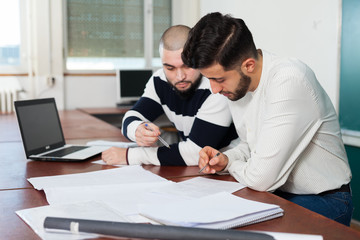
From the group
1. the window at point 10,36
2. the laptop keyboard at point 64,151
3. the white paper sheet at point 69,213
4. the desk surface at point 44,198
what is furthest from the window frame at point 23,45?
the white paper sheet at point 69,213

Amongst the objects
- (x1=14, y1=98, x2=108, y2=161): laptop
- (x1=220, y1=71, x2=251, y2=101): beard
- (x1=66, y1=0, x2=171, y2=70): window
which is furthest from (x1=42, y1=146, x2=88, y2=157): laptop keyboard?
(x1=66, y1=0, x2=171, y2=70): window

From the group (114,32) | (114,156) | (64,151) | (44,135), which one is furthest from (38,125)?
(114,32)

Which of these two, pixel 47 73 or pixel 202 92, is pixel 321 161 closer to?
pixel 202 92

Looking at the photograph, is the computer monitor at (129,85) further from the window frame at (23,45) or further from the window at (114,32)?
the window frame at (23,45)

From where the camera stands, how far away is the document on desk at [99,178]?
132 cm

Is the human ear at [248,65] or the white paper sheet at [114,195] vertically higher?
the human ear at [248,65]

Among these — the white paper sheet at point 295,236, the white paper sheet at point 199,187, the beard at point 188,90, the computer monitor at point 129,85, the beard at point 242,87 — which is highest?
the beard at point 242,87

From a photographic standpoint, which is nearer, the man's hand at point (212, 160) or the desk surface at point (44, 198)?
the desk surface at point (44, 198)

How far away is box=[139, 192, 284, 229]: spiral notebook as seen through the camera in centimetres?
90

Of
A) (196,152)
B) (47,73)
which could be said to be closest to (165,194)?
(196,152)

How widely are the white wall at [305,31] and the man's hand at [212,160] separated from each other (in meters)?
1.91

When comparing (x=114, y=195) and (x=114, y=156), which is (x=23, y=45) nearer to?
(x=114, y=156)

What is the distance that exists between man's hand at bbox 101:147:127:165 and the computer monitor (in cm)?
318

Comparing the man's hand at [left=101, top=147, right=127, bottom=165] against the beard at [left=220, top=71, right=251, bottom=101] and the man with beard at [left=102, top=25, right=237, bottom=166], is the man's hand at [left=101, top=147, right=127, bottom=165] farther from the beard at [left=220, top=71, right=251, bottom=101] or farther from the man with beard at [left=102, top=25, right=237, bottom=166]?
the beard at [left=220, top=71, right=251, bottom=101]
